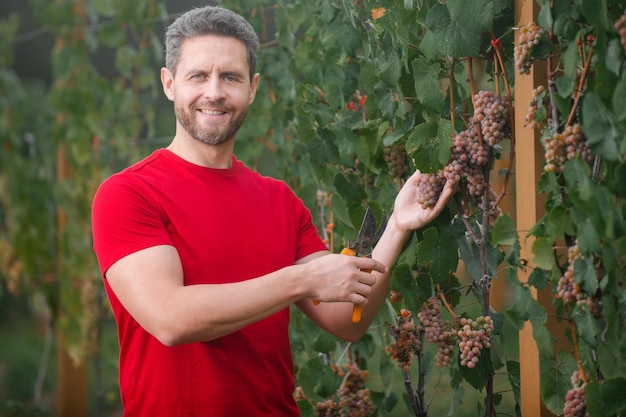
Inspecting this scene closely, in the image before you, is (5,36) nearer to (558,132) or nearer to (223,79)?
(223,79)

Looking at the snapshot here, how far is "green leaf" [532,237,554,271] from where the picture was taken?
158cm

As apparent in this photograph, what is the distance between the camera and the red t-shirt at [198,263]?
1.88 m

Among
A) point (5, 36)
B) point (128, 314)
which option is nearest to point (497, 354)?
point (128, 314)

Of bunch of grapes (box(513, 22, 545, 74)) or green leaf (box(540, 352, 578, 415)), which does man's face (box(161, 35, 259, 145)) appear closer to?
bunch of grapes (box(513, 22, 545, 74))

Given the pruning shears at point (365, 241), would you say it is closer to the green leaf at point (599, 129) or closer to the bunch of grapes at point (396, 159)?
the bunch of grapes at point (396, 159)

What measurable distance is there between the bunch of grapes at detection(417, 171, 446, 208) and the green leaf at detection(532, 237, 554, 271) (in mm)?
299

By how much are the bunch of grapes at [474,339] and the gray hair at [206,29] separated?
77 centimetres

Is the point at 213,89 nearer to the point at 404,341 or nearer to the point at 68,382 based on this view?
the point at 404,341

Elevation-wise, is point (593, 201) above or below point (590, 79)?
below

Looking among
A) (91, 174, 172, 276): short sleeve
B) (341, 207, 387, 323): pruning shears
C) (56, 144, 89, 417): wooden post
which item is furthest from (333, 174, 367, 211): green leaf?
(56, 144, 89, 417): wooden post

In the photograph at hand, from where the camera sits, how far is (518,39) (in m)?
1.69

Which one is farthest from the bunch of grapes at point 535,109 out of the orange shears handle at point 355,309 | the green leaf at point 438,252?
the orange shears handle at point 355,309

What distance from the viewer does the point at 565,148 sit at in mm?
1548

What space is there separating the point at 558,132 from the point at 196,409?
90 centimetres
